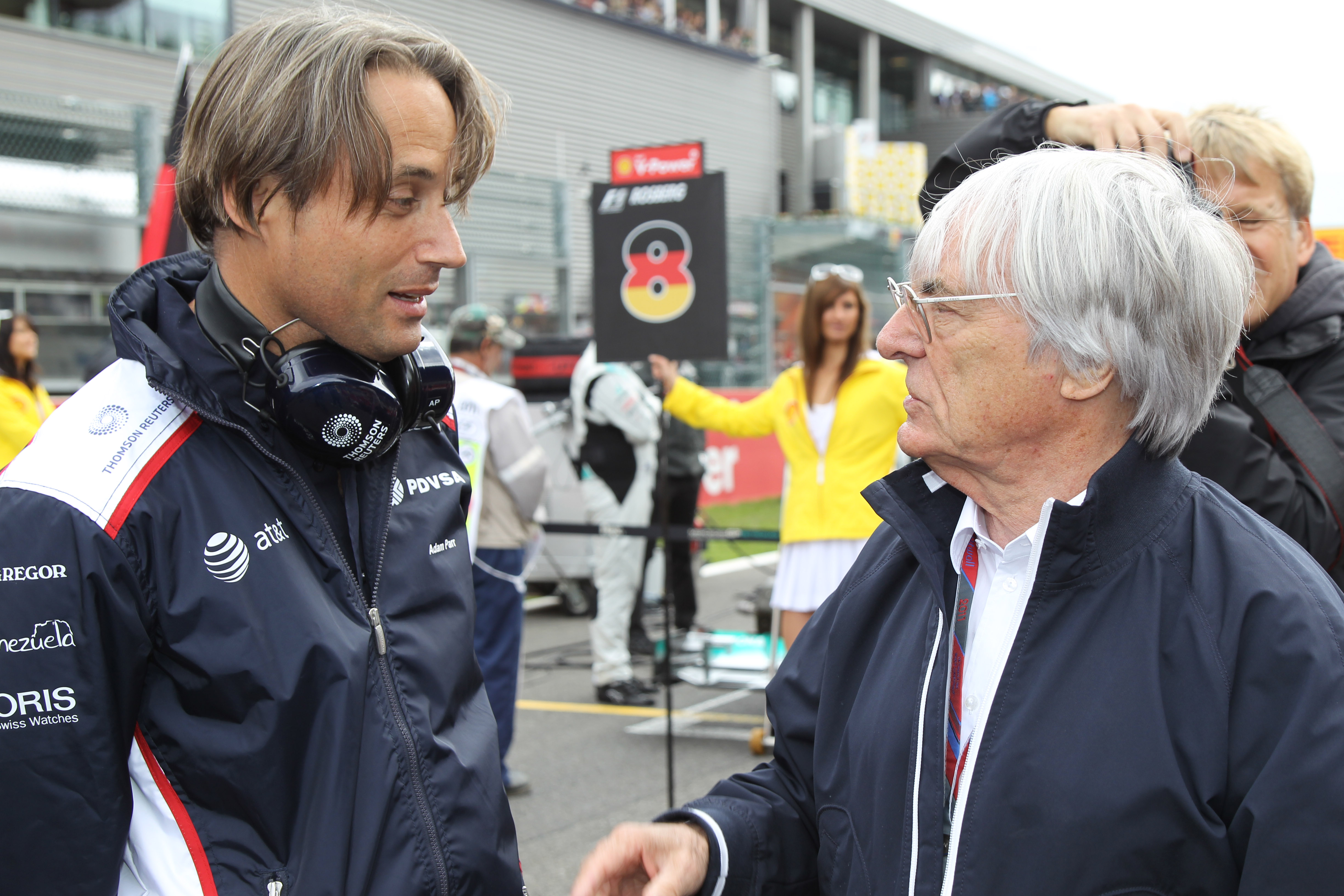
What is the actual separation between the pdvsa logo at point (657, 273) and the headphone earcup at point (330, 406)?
130 inches

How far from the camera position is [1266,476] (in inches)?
79.4

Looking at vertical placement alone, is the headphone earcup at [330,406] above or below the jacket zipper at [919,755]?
above

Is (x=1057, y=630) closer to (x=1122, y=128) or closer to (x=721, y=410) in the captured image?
(x=1122, y=128)

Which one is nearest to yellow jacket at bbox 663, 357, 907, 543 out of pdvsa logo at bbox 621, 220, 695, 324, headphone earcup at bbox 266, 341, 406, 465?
pdvsa logo at bbox 621, 220, 695, 324

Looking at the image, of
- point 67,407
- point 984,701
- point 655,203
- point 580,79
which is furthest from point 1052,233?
point 580,79

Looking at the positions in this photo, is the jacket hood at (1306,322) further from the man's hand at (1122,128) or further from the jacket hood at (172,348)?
the jacket hood at (172,348)

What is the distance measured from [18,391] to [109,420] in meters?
4.75

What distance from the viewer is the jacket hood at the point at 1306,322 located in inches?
85.8

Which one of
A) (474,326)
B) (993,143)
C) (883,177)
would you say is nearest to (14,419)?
(474,326)

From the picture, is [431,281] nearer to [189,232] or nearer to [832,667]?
[189,232]

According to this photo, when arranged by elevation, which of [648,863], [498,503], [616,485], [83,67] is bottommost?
[616,485]

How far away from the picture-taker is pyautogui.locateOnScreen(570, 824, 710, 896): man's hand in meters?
1.44

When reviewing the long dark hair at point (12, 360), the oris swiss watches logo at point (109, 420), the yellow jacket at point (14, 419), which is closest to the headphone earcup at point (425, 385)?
the oris swiss watches logo at point (109, 420)

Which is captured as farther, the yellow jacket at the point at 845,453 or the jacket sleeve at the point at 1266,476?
the yellow jacket at the point at 845,453
